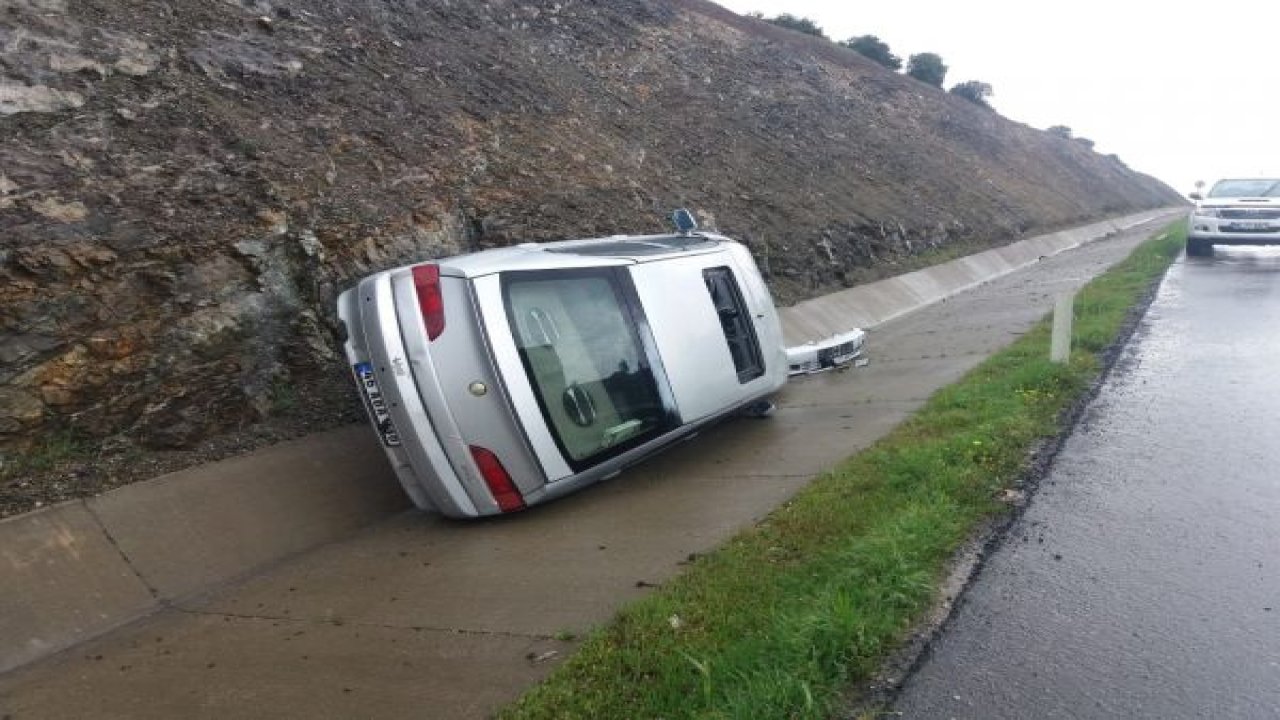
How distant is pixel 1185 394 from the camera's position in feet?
27.6

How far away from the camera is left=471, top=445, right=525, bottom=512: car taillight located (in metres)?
6.00

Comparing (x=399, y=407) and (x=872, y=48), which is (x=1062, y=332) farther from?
(x=872, y=48)

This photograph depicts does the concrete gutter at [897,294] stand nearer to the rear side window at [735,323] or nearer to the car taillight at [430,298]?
the rear side window at [735,323]

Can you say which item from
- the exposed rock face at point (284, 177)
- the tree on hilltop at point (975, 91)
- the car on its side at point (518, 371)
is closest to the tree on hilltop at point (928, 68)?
the tree on hilltop at point (975, 91)

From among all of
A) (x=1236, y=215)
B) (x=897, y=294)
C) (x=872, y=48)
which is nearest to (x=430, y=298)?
(x=897, y=294)

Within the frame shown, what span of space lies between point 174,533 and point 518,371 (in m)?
2.36

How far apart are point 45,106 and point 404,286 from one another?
3616 mm

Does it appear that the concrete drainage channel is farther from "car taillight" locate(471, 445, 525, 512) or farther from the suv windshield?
the suv windshield

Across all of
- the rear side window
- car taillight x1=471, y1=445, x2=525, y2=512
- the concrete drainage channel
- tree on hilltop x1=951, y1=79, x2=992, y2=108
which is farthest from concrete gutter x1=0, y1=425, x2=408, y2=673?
tree on hilltop x1=951, y1=79, x2=992, y2=108

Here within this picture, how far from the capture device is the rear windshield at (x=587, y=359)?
621 cm

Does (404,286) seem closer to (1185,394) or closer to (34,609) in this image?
(34,609)

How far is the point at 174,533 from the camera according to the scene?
231 inches

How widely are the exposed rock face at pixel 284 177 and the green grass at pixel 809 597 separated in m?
4.16

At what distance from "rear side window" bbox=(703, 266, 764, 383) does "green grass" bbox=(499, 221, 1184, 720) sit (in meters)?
1.39
